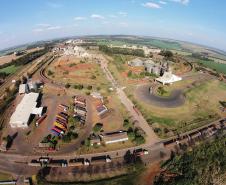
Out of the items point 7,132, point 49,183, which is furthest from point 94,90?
point 49,183

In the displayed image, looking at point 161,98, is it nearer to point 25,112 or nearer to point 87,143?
point 87,143

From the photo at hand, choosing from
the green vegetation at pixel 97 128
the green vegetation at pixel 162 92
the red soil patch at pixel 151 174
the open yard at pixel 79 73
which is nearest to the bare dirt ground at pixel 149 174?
the red soil patch at pixel 151 174

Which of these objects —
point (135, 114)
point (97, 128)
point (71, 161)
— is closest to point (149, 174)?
point (71, 161)

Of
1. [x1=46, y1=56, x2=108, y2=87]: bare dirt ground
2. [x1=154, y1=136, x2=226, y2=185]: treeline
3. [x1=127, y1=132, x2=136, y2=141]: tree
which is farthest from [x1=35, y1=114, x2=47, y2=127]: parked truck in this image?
[x1=154, y1=136, x2=226, y2=185]: treeline

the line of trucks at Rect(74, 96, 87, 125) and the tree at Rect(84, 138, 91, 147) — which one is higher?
the line of trucks at Rect(74, 96, 87, 125)

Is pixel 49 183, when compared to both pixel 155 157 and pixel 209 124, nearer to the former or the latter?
pixel 155 157

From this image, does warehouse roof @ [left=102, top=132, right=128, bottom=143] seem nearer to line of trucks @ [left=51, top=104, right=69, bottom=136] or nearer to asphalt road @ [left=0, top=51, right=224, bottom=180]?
asphalt road @ [left=0, top=51, right=224, bottom=180]
